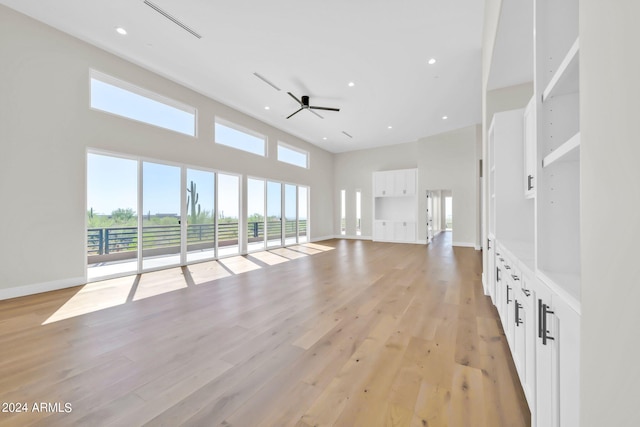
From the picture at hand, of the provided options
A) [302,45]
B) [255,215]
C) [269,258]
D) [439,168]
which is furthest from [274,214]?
[439,168]

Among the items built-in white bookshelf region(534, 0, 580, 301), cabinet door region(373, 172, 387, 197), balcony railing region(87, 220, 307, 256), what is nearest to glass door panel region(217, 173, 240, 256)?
balcony railing region(87, 220, 307, 256)

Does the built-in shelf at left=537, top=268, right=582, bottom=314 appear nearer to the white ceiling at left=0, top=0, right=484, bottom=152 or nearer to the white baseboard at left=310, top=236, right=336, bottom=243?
the white ceiling at left=0, top=0, right=484, bottom=152

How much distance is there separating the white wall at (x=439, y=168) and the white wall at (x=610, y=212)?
8236mm

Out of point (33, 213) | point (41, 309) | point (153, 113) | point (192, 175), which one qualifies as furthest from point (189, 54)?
point (41, 309)

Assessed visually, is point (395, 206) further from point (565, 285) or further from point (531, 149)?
point (565, 285)

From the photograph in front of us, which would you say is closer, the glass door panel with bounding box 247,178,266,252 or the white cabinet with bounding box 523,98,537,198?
the white cabinet with bounding box 523,98,537,198

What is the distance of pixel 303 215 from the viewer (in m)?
9.21

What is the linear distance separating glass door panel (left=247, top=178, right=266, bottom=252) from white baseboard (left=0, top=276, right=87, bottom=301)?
3.55 meters

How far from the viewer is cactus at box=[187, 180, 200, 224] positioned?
554 cm

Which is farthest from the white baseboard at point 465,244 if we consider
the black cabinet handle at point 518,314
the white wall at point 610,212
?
the white wall at point 610,212

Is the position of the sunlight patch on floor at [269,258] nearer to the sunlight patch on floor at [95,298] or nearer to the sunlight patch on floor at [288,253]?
the sunlight patch on floor at [288,253]

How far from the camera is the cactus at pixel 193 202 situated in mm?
5543

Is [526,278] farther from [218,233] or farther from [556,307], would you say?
[218,233]

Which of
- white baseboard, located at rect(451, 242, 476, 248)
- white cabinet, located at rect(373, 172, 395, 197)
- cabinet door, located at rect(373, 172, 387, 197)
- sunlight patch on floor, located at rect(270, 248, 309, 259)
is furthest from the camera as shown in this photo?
cabinet door, located at rect(373, 172, 387, 197)
